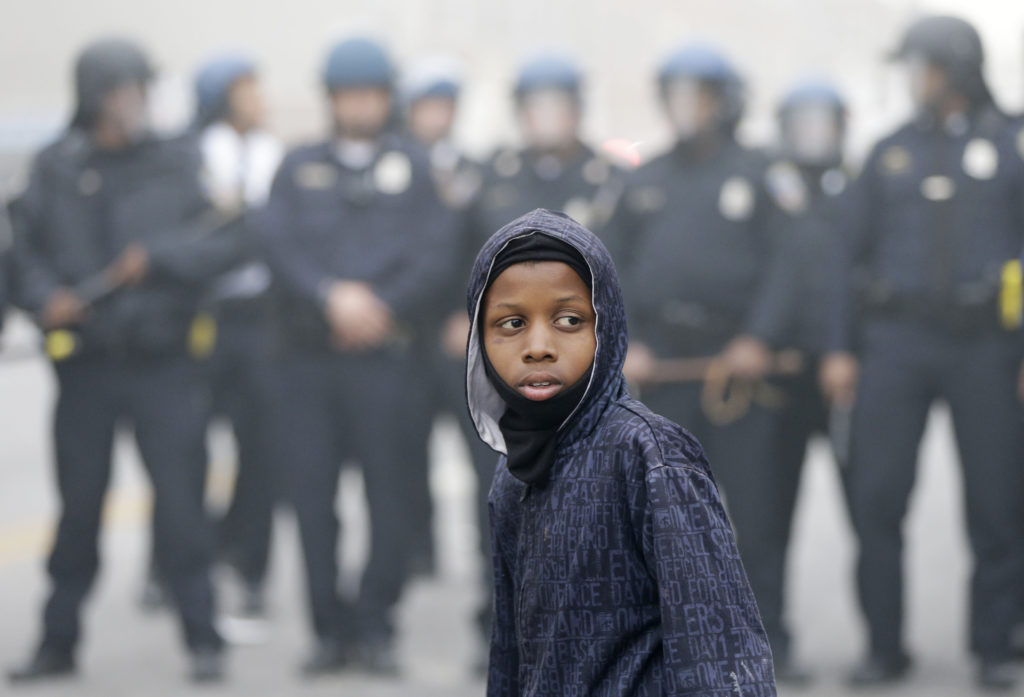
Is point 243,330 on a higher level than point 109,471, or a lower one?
higher

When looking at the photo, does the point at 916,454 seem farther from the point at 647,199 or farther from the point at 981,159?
the point at 647,199

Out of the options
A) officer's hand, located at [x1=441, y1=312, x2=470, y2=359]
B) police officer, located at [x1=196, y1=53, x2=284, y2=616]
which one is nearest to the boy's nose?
officer's hand, located at [x1=441, y1=312, x2=470, y2=359]

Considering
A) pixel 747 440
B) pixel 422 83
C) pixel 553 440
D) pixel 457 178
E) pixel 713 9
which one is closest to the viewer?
pixel 553 440

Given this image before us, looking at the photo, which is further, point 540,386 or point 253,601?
point 253,601

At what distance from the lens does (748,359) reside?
575 cm

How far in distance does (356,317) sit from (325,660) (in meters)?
1.36

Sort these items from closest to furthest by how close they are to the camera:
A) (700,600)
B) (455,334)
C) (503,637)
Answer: (700,600), (503,637), (455,334)

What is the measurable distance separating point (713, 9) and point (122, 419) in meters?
25.6

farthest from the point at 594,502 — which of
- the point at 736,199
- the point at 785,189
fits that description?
the point at 785,189

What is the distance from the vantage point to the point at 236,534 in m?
7.27

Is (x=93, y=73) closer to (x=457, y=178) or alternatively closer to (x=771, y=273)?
(x=457, y=178)

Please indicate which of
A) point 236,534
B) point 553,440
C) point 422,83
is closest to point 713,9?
point 422,83

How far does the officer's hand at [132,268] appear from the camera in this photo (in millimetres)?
5719

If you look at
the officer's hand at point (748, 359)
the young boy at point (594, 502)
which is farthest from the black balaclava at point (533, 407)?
the officer's hand at point (748, 359)
